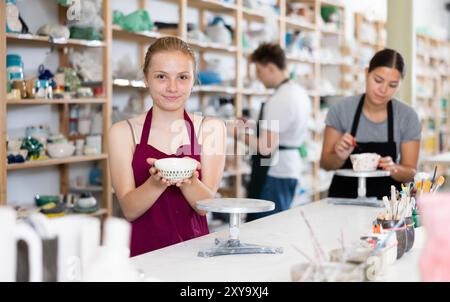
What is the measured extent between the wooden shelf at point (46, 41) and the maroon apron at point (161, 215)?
1778 millimetres

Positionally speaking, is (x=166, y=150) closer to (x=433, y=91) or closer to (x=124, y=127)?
(x=124, y=127)

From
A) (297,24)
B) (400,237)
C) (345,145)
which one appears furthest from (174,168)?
(297,24)

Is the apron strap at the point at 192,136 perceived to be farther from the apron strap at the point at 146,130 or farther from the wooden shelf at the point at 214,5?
the wooden shelf at the point at 214,5

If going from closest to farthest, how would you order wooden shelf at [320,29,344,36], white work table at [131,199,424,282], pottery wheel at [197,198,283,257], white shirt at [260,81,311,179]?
white work table at [131,199,424,282] → pottery wheel at [197,198,283,257] → white shirt at [260,81,311,179] → wooden shelf at [320,29,344,36]

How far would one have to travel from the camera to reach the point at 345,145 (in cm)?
306

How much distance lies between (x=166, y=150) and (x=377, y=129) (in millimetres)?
1280

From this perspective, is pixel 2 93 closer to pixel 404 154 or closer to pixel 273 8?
pixel 404 154

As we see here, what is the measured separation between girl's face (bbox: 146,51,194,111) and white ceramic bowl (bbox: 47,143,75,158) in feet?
6.72

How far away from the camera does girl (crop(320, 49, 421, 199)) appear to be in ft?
10.00

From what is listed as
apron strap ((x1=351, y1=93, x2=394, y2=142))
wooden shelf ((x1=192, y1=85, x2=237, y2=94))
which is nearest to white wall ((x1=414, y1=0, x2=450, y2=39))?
wooden shelf ((x1=192, y1=85, x2=237, y2=94))

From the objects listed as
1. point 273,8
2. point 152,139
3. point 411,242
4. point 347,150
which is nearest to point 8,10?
point 152,139

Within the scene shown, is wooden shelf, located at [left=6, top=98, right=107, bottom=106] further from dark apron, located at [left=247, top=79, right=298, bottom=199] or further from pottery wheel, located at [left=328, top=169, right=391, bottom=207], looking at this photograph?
pottery wheel, located at [left=328, top=169, right=391, bottom=207]

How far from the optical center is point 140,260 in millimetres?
1799

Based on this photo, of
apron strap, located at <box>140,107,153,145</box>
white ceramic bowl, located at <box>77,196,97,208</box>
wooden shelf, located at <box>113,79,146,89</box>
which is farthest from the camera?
wooden shelf, located at <box>113,79,146,89</box>
